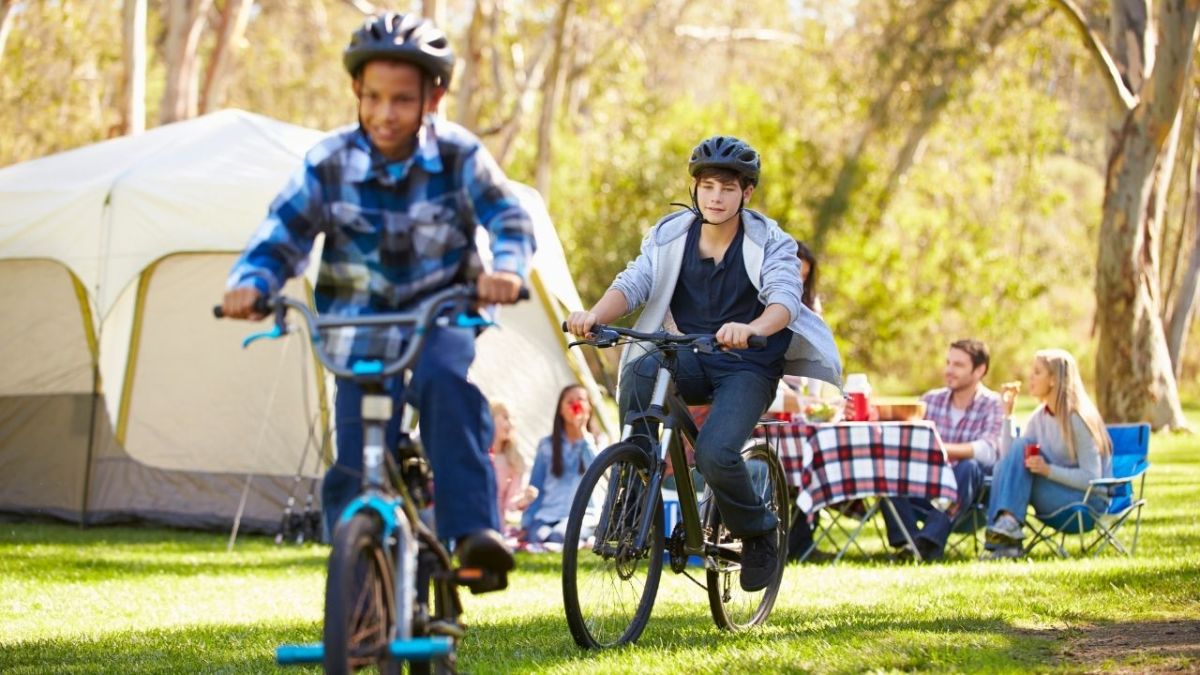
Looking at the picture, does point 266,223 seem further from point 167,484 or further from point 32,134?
point 32,134

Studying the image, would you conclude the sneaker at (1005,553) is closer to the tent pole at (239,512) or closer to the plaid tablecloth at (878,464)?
the plaid tablecloth at (878,464)

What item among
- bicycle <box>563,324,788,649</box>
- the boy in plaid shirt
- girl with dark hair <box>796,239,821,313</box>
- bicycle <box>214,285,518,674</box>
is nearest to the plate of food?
girl with dark hair <box>796,239,821,313</box>

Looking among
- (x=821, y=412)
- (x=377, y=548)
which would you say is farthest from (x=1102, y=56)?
(x=377, y=548)

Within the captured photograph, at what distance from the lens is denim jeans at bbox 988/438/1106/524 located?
365 inches

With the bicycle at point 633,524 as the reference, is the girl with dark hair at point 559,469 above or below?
below

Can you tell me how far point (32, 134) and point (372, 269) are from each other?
3004 centimetres

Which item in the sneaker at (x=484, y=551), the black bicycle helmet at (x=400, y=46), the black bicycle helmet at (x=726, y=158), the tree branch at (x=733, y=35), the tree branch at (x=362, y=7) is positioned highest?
the tree branch at (x=733, y=35)

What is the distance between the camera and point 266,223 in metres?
4.23

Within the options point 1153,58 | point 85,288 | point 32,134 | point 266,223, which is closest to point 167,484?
point 85,288

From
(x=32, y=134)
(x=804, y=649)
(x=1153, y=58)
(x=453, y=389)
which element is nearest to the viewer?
(x=453, y=389)

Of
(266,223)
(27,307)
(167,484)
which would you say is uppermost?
(266,223)

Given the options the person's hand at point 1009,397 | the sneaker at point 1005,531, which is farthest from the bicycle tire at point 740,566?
the person's hand at point 1009,397

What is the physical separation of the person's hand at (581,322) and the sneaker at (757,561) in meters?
1.13

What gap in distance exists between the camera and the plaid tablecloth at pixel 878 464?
9.20 meters
